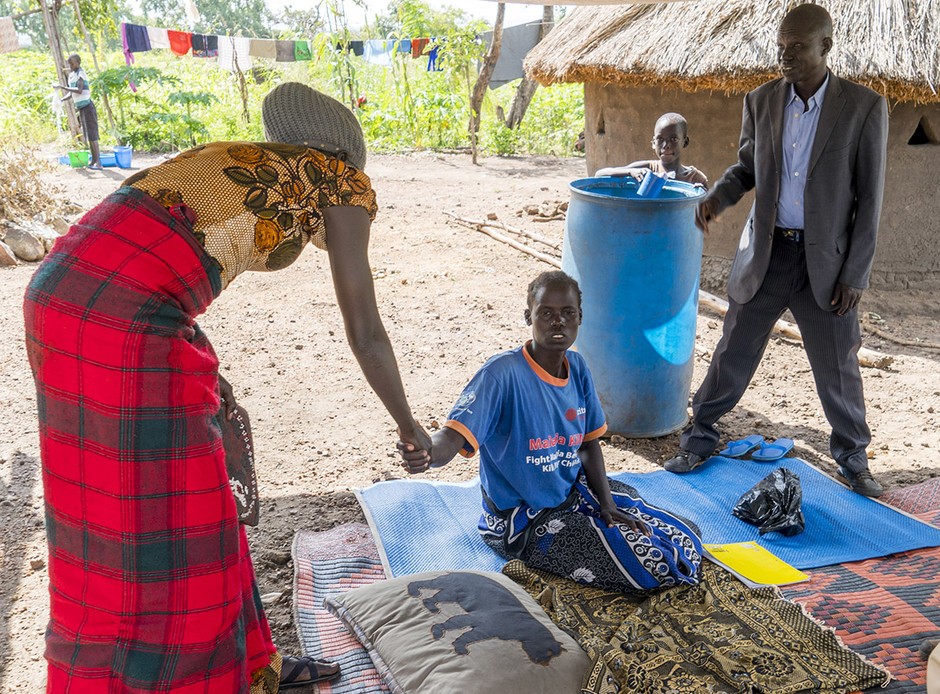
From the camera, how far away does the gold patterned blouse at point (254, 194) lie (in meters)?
1.69

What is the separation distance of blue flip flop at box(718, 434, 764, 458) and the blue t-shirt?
3.98 feet

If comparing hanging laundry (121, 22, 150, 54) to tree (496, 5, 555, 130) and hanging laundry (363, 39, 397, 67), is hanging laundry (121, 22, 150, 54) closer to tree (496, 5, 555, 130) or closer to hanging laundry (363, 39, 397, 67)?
hanging laundry (363, 39, 397, 67)

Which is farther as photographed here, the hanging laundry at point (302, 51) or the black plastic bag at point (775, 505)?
the hanging laundry at point (302, 51)

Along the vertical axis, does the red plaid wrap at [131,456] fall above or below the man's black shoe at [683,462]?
above

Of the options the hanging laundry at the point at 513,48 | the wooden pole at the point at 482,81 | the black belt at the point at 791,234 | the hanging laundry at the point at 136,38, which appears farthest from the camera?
the hanging laundry at the point at 513,48

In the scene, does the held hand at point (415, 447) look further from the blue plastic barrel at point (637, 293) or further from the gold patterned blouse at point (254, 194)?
the blue plastic barrel at point (637, 293)

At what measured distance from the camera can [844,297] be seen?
3148 millimetres

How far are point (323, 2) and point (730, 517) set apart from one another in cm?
1155

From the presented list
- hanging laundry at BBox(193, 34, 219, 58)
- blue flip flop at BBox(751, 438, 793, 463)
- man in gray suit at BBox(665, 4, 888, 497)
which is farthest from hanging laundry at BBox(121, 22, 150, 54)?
blue flip flop at BBox(751, 438, 793, 463)

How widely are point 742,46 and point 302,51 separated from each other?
11.1 metres

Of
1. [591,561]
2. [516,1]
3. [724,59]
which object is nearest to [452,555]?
[591,561]

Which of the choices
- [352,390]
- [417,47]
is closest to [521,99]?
[417,47]

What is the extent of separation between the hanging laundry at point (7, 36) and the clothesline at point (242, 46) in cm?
179

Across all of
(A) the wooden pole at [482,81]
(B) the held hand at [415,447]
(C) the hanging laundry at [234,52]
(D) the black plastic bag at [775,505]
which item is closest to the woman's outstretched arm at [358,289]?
(B) the held hand at [415,447]
